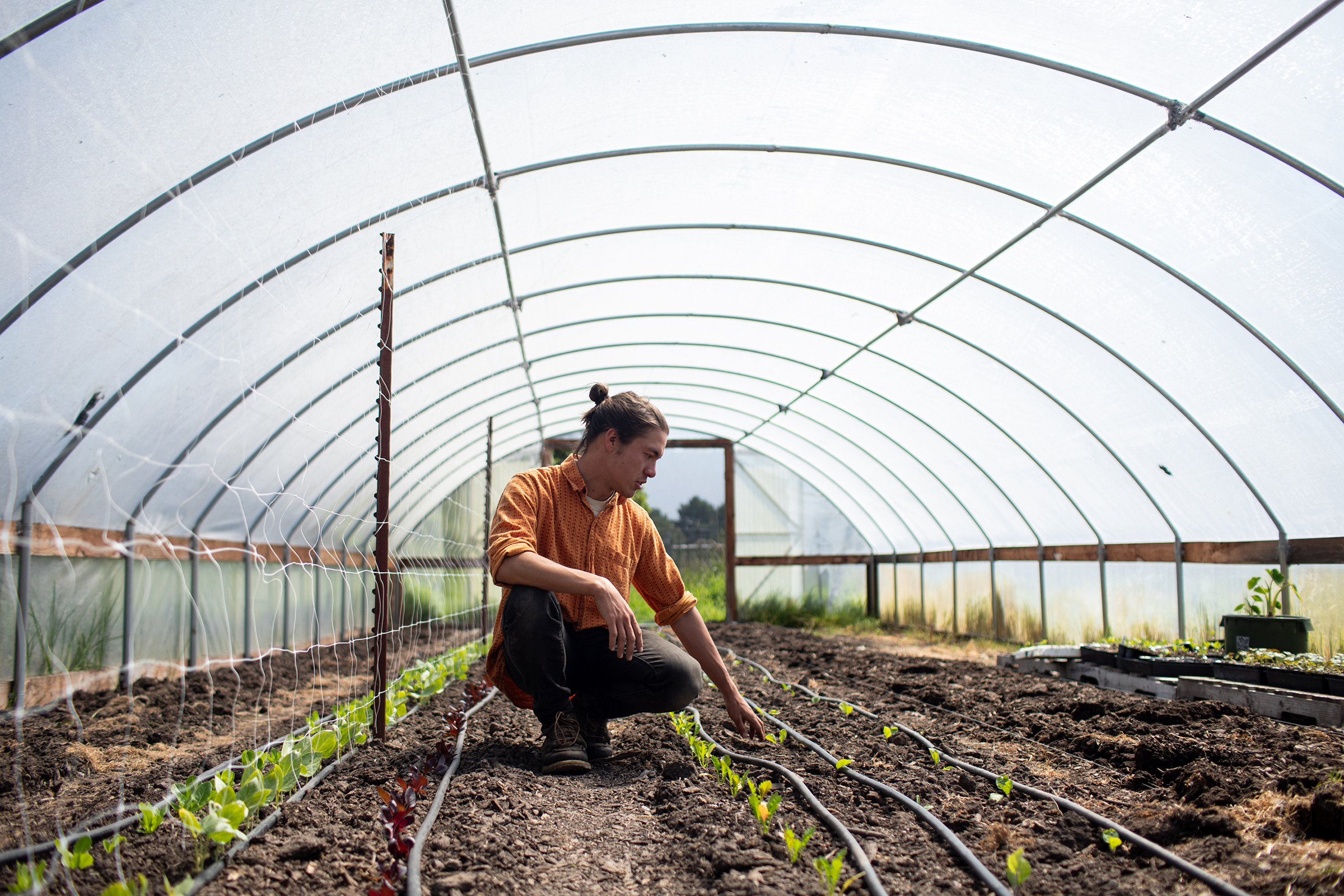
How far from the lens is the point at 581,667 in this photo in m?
2.94

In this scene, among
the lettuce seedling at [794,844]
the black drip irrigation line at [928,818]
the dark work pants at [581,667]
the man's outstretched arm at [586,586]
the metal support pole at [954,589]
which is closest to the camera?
the black drip irrigation line at [928,818]

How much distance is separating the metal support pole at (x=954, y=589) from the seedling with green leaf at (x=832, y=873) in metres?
8.05

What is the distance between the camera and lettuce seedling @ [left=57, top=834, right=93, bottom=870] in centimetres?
163

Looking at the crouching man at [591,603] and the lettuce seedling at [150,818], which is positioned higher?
the crouching man at [591,603]

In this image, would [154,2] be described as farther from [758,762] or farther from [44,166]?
[758,762]

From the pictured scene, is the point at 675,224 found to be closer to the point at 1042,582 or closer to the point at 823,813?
the point at 823,813

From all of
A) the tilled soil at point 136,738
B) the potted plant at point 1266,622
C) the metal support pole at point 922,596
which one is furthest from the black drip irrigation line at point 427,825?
the metal support pole at point 922,596

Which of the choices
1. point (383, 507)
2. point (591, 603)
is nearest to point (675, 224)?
point (383, 507)

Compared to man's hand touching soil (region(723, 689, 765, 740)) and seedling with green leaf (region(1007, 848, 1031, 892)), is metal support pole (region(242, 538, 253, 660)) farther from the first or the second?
seedling with green leaf (region(1007, 848, 1031, 892))

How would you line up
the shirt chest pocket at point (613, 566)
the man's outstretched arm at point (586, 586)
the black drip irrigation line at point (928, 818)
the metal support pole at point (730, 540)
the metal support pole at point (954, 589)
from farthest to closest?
the metal support pole at point (730, 540) → the metal support pole at point (954, 589) → the shirt chest pocket at point (613, 566) → the man's outstretched arm at point (586, 586) → the black drip irrigation line at point (928, 818)

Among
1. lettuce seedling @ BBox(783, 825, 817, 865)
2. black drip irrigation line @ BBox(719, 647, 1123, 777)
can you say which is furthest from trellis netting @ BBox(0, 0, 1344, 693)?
black drip irrigation line @ BBox(719, 647, 1123, 777)

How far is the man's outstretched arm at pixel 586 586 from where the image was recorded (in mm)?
2343

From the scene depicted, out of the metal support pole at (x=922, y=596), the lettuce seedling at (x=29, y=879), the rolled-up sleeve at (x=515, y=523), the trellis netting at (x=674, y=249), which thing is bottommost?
the metal support pole at (x=922, y=596)

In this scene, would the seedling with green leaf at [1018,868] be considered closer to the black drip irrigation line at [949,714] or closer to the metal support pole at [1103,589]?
the black drip irrigation line at [949,714]
